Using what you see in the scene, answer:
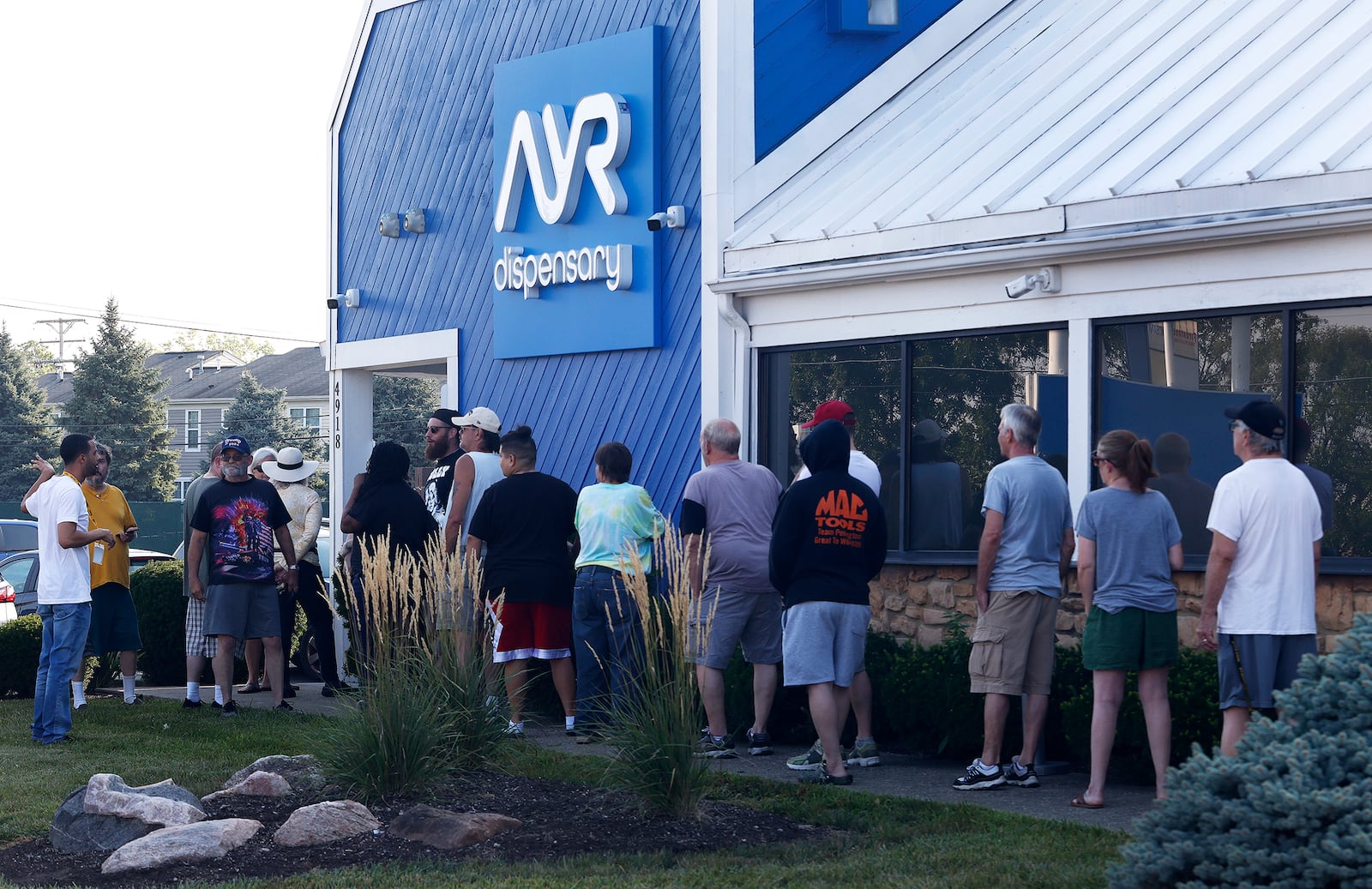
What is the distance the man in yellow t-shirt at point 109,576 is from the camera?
37.1 ft

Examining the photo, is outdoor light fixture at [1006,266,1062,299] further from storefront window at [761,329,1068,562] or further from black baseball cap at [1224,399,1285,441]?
black baseball cap at [1224,399,1285,441]

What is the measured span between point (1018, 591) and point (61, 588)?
6.08 m

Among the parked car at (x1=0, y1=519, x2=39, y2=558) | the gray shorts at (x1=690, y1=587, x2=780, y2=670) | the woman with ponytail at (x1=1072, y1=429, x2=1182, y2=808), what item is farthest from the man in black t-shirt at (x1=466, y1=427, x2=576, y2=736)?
the parked car at (x1=0, y1=519, x2=39, y2=558)

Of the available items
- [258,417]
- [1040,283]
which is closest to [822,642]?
[1040,283]

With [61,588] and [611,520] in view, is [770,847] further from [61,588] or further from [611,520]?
[61,588]

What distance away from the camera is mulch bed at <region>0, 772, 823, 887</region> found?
6.34 m

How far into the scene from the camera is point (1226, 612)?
22.0ft

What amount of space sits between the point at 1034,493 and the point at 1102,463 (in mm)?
522

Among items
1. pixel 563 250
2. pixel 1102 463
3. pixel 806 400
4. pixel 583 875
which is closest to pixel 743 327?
pixel 806 400

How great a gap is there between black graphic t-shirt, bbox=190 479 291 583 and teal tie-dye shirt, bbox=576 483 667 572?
2.84 metres

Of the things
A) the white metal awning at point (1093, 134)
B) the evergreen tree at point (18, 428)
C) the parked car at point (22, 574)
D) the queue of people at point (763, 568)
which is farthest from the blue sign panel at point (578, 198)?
the evergreen tree at point (18, 428)

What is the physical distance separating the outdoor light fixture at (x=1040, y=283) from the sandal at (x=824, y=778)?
9.73 ft

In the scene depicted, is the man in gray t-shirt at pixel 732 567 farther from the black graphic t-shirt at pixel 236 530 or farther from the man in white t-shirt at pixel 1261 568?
the black graphic t-shirt at pixel 236 530

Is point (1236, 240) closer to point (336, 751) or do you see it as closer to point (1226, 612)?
point (1226, 612)
